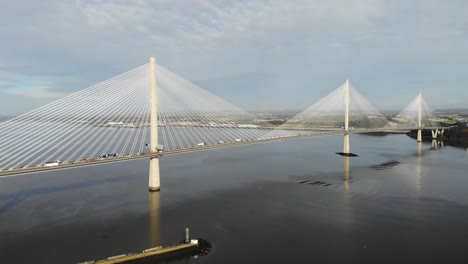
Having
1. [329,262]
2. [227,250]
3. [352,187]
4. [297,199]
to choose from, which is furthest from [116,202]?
[352,187]

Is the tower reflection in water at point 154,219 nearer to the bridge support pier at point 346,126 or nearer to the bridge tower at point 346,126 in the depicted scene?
the bridge tower at point 346,126

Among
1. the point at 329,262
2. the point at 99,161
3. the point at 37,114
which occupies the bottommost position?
the point at 329,262

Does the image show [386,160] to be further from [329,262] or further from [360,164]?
[329,262]

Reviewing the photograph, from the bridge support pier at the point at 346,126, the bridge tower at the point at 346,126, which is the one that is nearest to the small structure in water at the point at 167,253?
the bridge tower at the point at 346,126

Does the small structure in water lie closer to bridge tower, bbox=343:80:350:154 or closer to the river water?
the river water

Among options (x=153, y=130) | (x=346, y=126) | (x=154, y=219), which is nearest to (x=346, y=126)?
(x=346, y=126)
